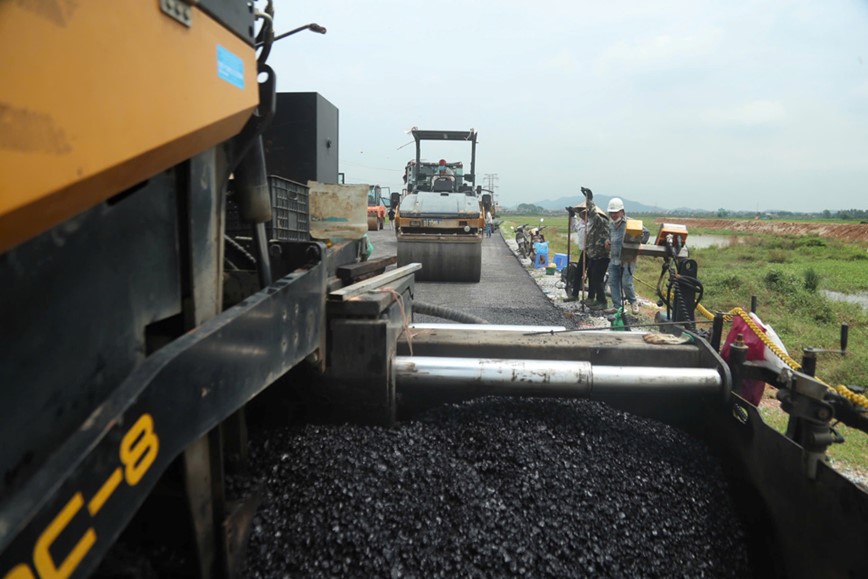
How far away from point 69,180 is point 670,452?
237cm

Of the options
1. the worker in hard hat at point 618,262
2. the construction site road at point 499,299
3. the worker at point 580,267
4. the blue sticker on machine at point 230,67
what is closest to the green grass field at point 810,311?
the worker in hard hat at point 618,262

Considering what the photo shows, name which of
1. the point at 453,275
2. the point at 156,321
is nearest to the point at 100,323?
the point at 156,321

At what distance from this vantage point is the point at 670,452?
2.46m

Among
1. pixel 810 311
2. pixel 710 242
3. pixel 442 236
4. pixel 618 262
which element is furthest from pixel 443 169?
pixel 710 242

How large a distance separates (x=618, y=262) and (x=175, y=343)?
7.28 meters

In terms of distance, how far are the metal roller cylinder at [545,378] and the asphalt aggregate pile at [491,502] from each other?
20 centimetres

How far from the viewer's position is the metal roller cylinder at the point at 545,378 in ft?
7.79

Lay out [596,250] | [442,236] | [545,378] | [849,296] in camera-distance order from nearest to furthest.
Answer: [545,378], [596,250], [442,236], [849,296]

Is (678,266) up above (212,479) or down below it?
above

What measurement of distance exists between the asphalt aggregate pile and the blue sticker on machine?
4.54ft

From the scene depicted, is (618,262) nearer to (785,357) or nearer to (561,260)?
(561,260)

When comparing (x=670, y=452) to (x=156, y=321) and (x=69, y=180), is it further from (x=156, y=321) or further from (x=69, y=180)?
(x=69, y=180)

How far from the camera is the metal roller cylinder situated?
7.79 ft

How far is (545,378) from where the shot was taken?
2.39 meters
